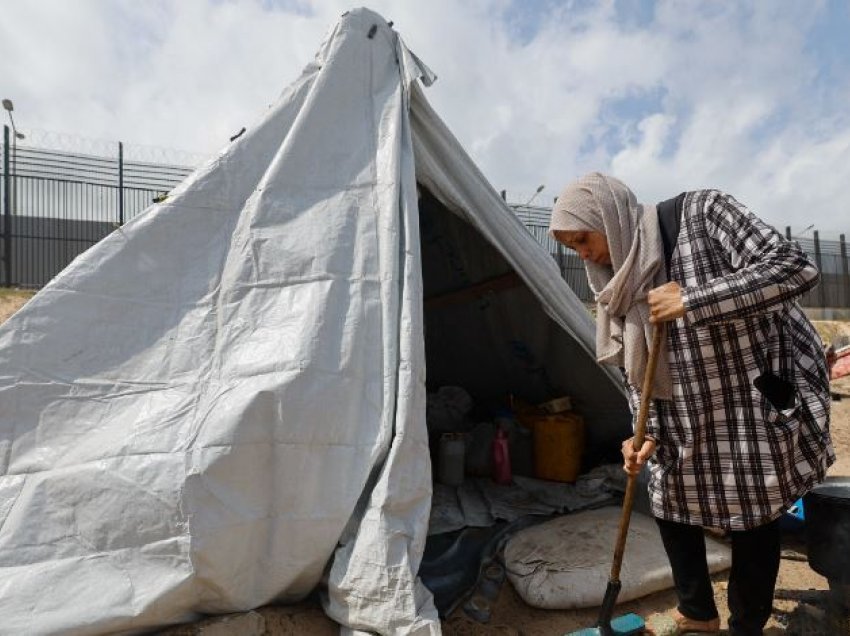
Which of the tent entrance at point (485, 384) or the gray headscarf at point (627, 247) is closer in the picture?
the gray headscarf at point (627, 247)

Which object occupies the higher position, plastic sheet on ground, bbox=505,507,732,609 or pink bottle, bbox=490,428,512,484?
pink bottle, bbox=490,428,512,484

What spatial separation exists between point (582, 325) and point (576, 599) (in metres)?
1.24

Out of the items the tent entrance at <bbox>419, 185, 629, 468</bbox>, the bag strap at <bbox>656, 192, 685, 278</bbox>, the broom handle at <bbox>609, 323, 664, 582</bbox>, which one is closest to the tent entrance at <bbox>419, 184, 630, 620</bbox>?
the tent entrance at <bbox>419, 185, 629, 468</bbox>

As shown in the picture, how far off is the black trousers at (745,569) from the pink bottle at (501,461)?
1921mm

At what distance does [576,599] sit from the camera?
8.34 ft

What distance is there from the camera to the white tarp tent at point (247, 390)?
6.59 feet

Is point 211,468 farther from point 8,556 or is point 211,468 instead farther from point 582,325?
point 582,325

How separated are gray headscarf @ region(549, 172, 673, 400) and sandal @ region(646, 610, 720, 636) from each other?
0.82 metres

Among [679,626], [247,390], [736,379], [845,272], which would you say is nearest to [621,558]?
[679,626]

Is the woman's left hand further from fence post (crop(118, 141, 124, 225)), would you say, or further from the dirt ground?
fence post (crop(118, 141, 124, 225))

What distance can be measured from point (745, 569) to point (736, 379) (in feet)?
1.98

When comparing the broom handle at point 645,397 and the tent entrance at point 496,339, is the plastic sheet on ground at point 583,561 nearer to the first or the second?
the broom handle at point 645,397

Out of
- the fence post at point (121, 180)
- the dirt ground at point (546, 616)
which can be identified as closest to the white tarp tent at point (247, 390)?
the dirt ground at point (546, 616)

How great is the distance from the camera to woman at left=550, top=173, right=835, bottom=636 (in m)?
1.75
